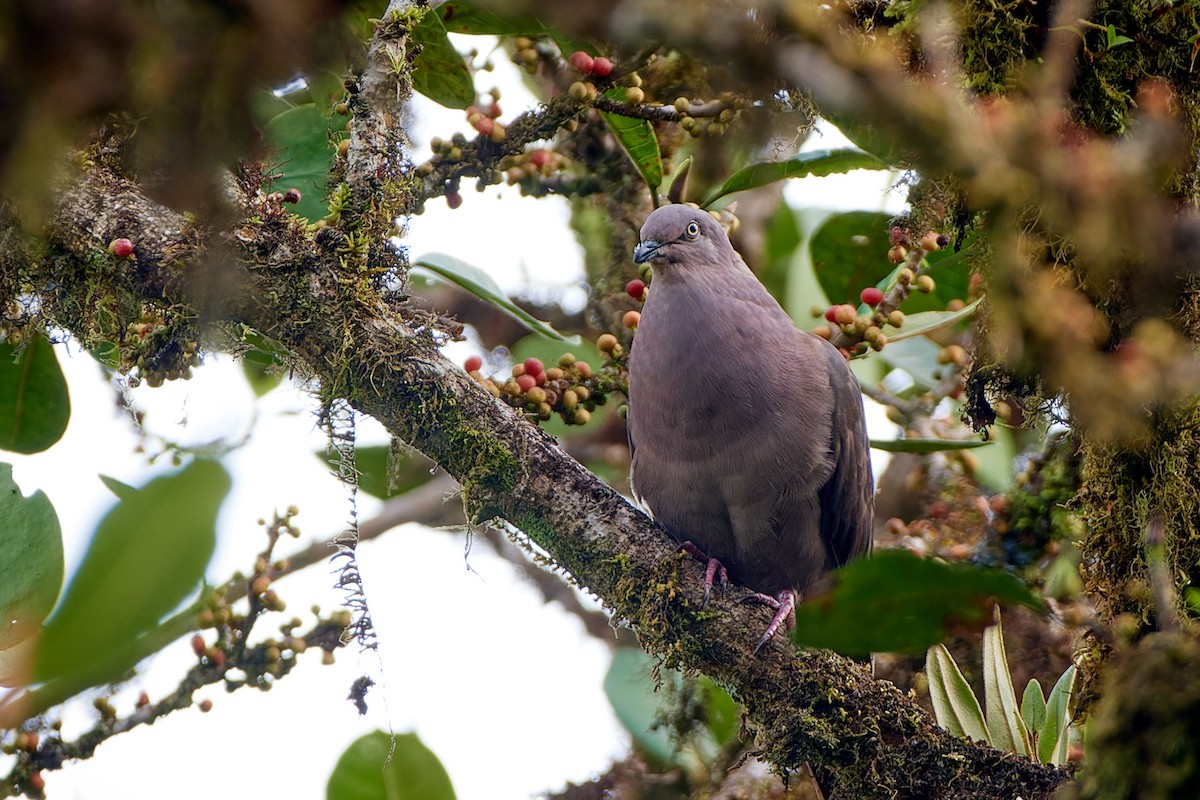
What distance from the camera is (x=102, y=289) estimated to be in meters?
2.89

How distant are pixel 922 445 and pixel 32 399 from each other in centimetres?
301

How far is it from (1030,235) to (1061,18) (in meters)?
0.73

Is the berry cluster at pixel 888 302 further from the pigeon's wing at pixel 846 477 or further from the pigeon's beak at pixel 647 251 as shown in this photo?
the pigeon's beak at pixel 647 251

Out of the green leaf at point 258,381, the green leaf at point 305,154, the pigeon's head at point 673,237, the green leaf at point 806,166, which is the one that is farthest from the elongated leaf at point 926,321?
the green leaf at point 258,381

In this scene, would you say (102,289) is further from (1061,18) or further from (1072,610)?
(1072,610)

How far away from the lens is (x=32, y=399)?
11.0ft

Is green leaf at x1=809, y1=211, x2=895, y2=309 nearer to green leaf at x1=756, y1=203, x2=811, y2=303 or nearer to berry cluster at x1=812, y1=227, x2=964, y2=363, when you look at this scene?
berry cluster at x1=812, y1=227, x2=964, y2=363

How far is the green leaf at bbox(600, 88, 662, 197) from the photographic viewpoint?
3.72m

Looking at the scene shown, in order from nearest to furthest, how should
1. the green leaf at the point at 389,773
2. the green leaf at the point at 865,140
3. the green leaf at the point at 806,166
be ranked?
the green leaf at the point at 865,140
the green leaf at the point at 389,773
the green leaf at the point at 806,166

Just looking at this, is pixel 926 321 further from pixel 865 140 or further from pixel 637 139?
pixel 637 139

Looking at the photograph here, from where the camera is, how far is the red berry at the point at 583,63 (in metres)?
3.44

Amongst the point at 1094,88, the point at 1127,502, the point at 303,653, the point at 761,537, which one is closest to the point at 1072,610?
the point at 761,537

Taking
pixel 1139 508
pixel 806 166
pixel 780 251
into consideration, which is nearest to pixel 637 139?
pixel 806 166

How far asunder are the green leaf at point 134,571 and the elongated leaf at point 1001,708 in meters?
2.40
